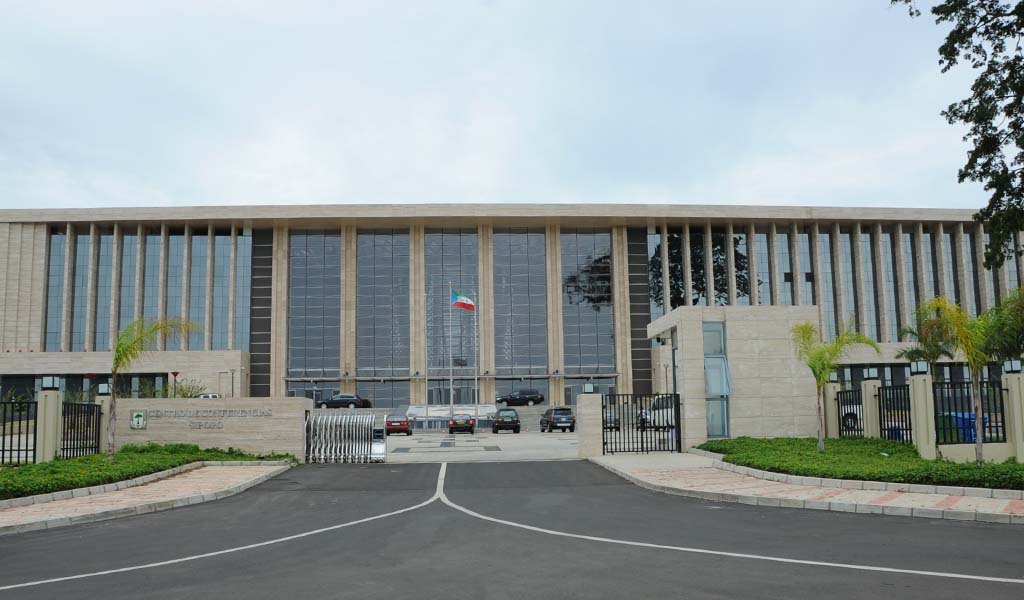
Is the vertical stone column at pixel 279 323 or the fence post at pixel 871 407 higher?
the vertical stone column at pixel 279 323

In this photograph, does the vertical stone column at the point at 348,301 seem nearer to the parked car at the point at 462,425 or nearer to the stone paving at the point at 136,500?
the parked car at the point at 462,425

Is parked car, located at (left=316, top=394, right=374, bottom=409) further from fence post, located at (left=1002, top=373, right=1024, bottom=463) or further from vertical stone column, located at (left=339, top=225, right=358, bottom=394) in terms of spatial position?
fence post, located at (left=1002, top=373, right=1024, bottom=463)

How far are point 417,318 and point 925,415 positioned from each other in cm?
4866

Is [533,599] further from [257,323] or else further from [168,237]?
[168,237]

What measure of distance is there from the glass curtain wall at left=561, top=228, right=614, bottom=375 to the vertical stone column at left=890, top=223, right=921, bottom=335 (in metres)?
22.6

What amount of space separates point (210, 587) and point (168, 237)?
6300 centimetres

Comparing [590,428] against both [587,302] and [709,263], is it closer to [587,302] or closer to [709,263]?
[587,302]

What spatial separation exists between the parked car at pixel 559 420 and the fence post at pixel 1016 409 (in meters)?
28.1

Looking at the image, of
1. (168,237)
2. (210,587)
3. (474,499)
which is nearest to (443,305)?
(168,237)

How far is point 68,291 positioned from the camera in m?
63.2

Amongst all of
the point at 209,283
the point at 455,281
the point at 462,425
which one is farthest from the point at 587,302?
the point at 209,283

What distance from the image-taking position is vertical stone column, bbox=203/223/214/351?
208 feet

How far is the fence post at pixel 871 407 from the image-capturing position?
22422 millimetres

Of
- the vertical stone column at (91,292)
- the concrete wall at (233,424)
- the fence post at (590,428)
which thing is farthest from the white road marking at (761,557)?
the vertical stone column at (91,292)
